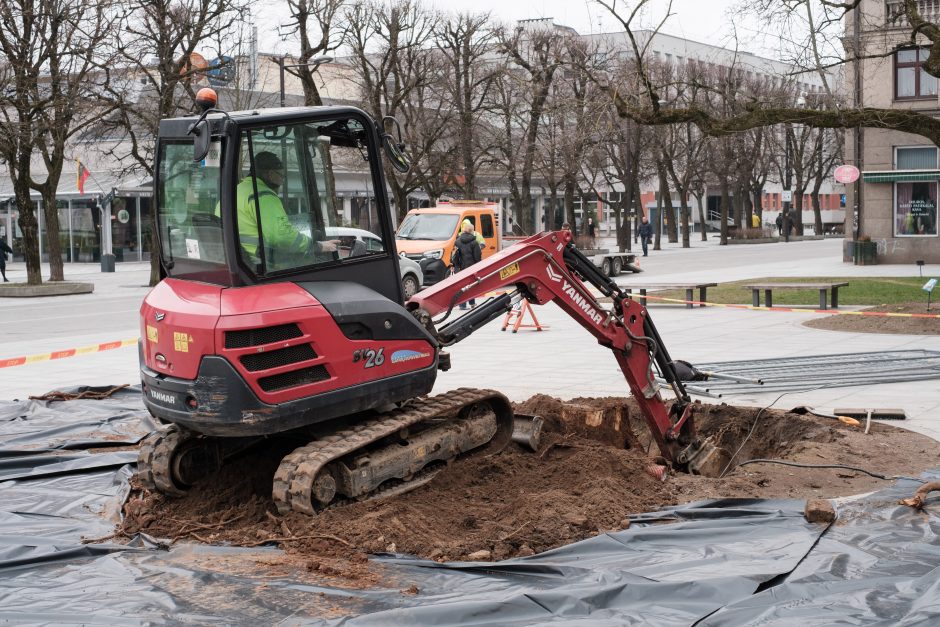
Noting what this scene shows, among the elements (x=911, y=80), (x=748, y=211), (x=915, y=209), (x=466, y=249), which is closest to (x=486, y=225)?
(x=466, y=249)

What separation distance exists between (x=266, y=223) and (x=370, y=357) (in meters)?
1.17

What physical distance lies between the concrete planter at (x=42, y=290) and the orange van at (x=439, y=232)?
973 centimetres

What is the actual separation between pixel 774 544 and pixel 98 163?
47264 millimetres

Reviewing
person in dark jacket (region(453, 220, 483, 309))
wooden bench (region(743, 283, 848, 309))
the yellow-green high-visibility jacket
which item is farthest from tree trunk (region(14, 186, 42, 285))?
the yellow-green high-visibility jacket

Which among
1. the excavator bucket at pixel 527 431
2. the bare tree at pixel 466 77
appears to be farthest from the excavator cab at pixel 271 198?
the bare tree at pixel 466 77

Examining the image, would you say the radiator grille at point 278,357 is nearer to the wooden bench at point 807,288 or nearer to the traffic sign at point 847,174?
the wooden bench at point 807,288

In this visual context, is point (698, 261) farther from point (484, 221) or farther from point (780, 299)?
point (780, 299)

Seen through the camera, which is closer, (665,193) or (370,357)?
(370,357)

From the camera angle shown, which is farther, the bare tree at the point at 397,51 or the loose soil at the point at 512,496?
the bare tree at the point at 397,51

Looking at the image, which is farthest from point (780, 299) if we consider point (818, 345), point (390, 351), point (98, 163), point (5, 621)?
point (98, 163)

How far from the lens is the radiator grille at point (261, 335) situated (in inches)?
276

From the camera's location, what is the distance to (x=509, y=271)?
27.7 feet

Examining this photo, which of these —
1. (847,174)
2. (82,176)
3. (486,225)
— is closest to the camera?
(486,225)

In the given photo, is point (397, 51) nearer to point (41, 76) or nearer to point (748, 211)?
point (41, 76)
